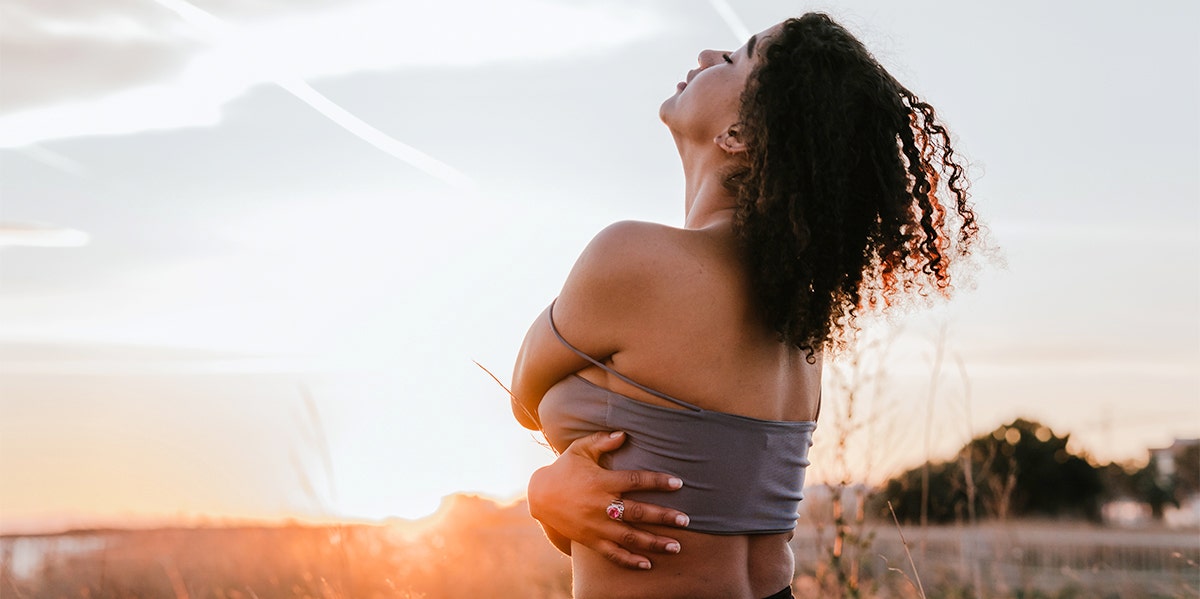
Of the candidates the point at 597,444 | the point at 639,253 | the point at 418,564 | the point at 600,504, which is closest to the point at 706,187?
the point at 639,253

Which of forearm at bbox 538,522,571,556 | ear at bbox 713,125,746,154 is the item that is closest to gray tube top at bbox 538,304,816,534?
forearm at bbox 538,522,571,556

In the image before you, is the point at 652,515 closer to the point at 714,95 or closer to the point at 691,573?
the point at 691,573

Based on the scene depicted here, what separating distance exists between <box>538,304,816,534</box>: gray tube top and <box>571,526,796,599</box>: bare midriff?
34 millimetres

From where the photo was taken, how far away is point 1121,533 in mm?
29953

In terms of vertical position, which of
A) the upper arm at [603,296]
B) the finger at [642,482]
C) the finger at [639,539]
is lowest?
the finger at [639,539]

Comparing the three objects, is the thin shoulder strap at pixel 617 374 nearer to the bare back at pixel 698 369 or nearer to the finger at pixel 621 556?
the bare back at pixel 698 369

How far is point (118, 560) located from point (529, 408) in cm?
1141

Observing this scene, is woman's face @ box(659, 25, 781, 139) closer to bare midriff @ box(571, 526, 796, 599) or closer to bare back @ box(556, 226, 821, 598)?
bare back @ box(556, 226, 821, 598)

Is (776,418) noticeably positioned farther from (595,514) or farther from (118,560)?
(118,560)

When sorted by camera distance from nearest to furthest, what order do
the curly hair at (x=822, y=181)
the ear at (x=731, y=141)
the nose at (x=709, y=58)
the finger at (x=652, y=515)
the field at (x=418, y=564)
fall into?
the finger at (x=652, y=515) < the curly hair at (x=822, y=181) < the ear at (x=731, y=141) < the nose at (x=709, y=58) < the field at (x=418, y=564)

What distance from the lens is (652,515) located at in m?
1.92

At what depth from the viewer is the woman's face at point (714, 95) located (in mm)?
2371

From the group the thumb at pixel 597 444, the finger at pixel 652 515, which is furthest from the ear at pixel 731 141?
the finger at pixel 652 515

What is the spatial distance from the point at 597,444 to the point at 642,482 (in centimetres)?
12
